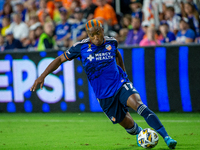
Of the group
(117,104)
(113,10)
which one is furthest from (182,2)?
(117,104)

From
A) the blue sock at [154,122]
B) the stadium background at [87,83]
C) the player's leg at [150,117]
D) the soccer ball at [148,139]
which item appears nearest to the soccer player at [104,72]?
the player's leg at [150,117]

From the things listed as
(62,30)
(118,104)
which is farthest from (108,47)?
(62,30)

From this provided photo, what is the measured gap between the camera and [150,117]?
5.17 meters

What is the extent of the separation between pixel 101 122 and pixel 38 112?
2.93m

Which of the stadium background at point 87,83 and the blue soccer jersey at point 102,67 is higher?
the blue soccer jersey at point 102,67

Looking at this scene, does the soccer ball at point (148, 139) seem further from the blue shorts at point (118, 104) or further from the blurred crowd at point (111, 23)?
the blurred crowd at point (111, 23)

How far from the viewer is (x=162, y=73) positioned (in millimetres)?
10195

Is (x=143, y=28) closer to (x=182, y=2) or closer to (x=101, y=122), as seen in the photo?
(x=182, y=2)

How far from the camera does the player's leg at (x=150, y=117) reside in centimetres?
507

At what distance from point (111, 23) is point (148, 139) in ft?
30.3

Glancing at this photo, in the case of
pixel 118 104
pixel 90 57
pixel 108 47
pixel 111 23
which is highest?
pixel 111 23

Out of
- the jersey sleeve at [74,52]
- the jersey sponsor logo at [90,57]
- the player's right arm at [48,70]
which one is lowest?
the player's right arm at [48,70]

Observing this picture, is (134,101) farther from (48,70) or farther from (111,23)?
(111,23)

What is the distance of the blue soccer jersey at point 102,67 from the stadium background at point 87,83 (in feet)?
14.9
